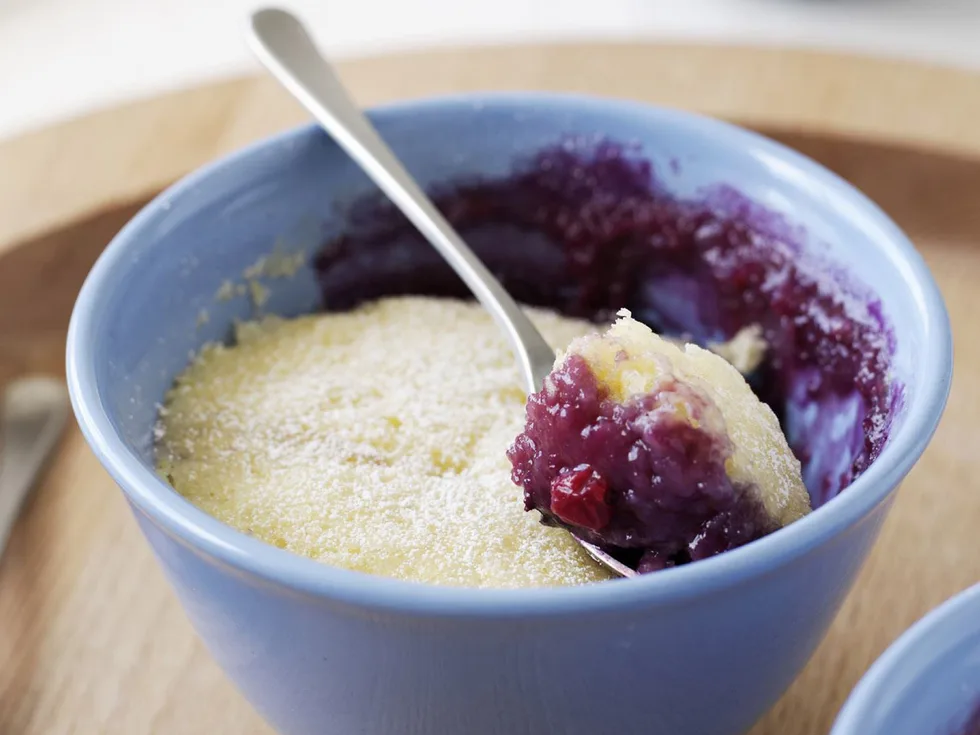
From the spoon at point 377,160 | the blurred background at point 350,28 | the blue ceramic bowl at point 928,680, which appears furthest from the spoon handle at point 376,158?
the blurred background at point 350,28

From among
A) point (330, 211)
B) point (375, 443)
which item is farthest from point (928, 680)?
point (330, 211)

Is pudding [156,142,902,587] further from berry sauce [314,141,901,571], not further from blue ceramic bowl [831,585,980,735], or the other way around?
blue ceramic bowl [831,585,980,735]

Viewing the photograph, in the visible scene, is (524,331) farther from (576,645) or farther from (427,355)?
(576,645)

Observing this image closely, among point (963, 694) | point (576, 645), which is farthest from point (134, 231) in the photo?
point (963, 694)

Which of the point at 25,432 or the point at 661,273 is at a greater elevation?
the point at 661,273

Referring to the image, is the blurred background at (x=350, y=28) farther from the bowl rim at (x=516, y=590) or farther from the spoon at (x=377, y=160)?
the bowl rim at (x=516, y=590)

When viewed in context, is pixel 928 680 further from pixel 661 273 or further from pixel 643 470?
pixel 661 273

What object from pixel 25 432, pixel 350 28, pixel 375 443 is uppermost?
pixel 375 443
